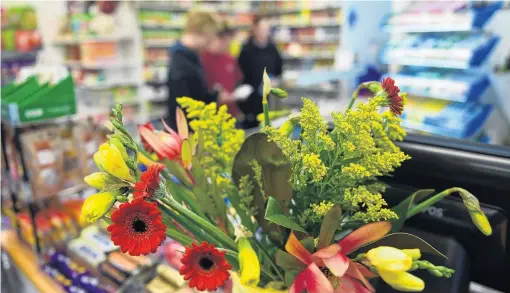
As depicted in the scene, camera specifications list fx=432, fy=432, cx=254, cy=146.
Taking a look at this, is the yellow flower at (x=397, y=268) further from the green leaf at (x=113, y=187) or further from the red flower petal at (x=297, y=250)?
the green leaf at (x=113, y=187)

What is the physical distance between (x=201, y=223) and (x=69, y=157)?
49.3 inches

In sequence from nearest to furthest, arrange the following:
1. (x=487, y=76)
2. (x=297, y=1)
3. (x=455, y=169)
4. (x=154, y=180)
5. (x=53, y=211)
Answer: (x=154, y=180) < (x=455, y=169) < (x=53, y=211) < (x=487, y=76) < (x=297, y=1)

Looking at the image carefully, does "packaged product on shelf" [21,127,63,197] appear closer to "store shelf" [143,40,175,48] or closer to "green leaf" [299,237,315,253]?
"green leaf" [299,237,315,253]

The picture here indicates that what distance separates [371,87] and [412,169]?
26 centimetres

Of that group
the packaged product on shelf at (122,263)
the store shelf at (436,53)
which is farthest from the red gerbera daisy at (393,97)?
the store shelf at (436,53)

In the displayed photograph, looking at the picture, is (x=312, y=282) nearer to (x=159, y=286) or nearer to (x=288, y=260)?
(x=288, y=260)

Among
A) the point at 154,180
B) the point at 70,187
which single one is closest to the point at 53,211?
the point at 70,187

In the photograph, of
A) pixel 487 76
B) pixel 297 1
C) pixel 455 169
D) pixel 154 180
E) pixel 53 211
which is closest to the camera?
pixel 154 180

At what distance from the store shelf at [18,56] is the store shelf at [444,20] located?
4.35m

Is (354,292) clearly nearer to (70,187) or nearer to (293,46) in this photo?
(70,187)

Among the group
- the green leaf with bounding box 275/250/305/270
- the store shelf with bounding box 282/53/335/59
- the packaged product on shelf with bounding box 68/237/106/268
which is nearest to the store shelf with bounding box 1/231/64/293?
the packaged product on shelf with bounding box 68/237/106/268

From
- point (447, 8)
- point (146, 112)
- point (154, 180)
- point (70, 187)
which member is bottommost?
point (146, 112)

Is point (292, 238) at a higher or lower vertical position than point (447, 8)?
lower

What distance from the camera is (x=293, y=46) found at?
8.27m
